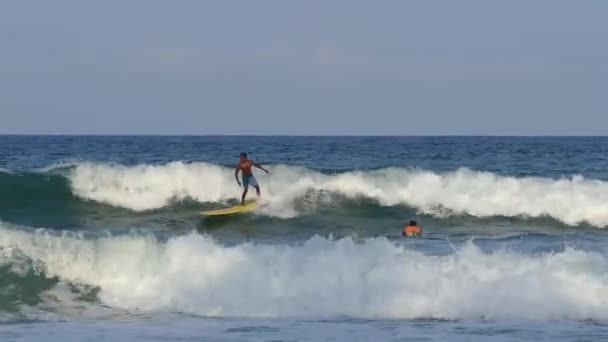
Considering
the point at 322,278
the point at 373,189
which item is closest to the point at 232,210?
the point at 373,189

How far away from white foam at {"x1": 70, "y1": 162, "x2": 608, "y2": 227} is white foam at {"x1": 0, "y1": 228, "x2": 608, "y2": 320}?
9.59 meters

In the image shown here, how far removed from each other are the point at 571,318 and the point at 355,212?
1242cm

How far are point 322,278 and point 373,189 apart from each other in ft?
40.4

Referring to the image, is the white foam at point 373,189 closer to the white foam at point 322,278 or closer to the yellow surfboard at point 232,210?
the yellow surfboard at point 232,210

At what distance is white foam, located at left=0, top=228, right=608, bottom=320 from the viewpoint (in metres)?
13.2

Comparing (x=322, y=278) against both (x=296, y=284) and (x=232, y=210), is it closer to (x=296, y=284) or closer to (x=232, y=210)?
(x=296, y=284)

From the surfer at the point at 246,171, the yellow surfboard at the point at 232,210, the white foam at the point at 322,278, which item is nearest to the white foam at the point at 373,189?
the surfer at the point at 246,171

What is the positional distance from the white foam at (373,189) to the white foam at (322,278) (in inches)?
378

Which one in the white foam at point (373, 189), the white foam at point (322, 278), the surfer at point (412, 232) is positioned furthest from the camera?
the white foam at point (373, 189)

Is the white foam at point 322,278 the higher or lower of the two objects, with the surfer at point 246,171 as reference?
lower

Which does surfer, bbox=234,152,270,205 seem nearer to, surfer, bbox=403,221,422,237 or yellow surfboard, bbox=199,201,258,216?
yellow surfboard, bbox=199,201,258,216

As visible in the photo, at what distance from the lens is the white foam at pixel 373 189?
82.7 feet

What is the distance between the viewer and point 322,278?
557 inches

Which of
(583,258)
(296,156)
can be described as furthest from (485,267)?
(296,156)
